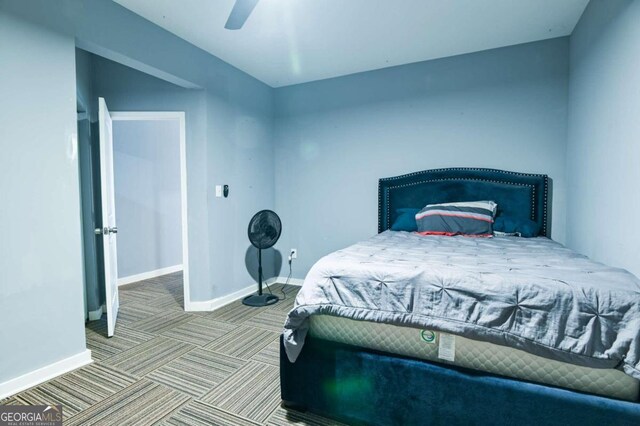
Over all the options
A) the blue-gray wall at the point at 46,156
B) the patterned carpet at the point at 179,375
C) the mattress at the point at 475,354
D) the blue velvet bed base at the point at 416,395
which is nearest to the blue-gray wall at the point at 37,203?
the blue-gray wall at the point at 46,156

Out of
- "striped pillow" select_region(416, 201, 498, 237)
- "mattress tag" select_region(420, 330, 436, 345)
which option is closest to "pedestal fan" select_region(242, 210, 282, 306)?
"striped pillow" select_region(416, 201, 498, 237)

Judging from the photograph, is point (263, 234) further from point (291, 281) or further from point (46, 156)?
point (46, 156)

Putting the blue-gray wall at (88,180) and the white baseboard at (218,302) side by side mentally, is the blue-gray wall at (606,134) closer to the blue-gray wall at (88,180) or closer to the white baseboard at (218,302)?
the white baseboard at (218,302)

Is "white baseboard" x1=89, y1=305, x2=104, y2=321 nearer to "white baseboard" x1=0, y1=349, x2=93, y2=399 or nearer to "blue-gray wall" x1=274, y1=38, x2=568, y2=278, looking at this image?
"white baseboard" x1=0, y1=349, x2=93, y2=399

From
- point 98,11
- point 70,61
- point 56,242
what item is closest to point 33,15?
point 70,61

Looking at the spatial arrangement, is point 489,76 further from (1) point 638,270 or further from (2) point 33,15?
(2) point 33,15

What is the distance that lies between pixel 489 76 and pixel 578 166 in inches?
48.1

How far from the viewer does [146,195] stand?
15.0ft

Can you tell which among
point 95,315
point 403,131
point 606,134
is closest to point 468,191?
point 403,131

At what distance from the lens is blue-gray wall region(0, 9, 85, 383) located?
188 cm

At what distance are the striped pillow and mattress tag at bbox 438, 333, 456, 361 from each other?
5.60 feet

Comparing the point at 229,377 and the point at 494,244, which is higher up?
the point at 494,244

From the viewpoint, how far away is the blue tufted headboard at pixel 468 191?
312 cm

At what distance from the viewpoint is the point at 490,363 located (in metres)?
1.40
